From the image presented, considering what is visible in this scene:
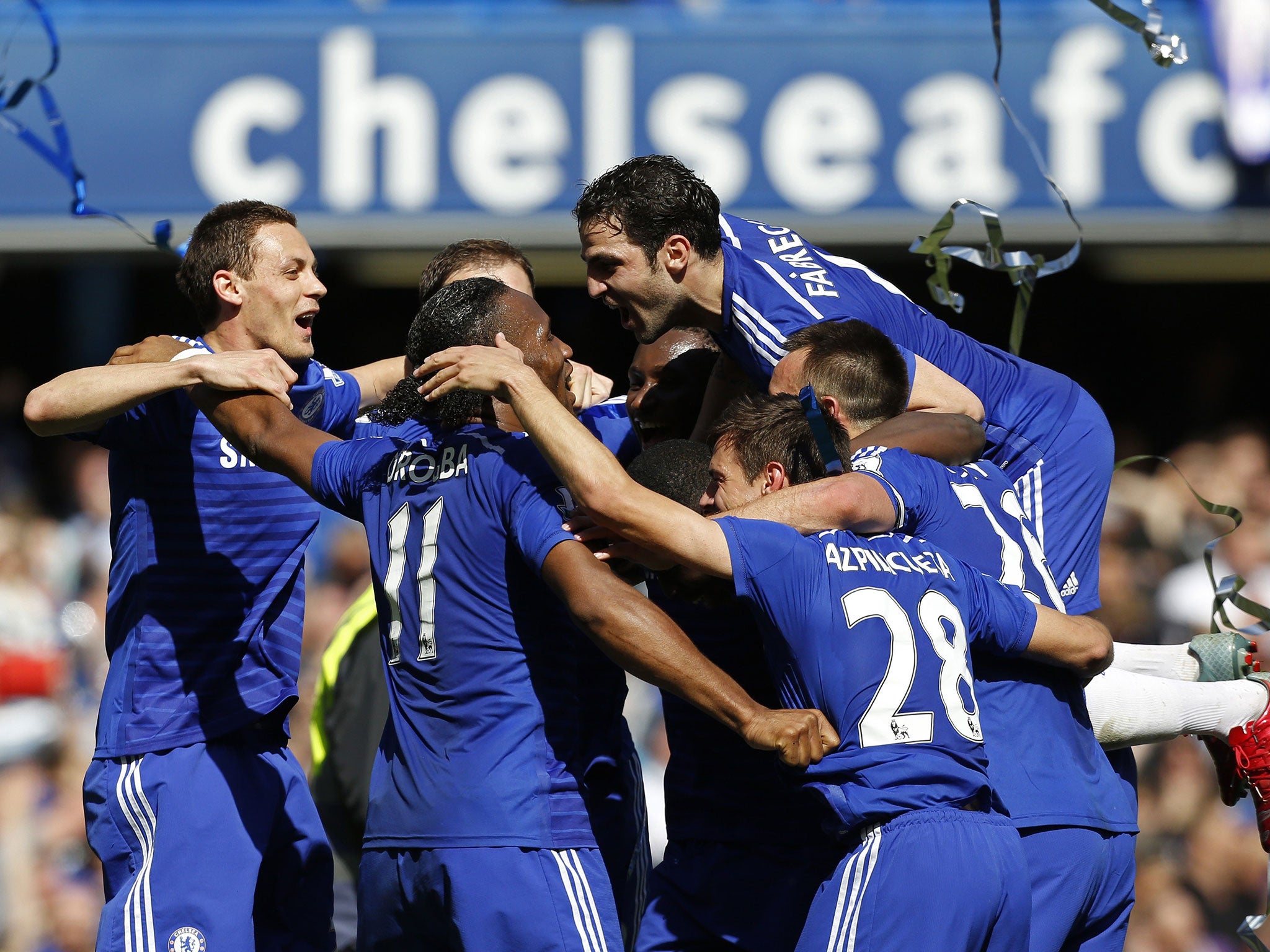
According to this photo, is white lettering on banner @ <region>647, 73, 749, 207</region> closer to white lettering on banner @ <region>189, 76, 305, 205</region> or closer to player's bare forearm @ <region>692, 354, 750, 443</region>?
white lettering on banner @ <region>189, 76, 305, 205</region>

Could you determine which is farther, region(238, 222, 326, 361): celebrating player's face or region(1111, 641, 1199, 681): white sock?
region(1111, 641, 1199, 681): white sock

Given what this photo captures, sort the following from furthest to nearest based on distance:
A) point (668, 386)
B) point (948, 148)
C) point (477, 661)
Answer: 1. point (948, 148)
2. point (668, 386)
3. point (477, 661)

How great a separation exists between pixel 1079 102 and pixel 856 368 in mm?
5860

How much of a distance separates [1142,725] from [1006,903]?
4.28 ft

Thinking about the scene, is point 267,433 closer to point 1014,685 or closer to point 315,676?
point 1014,685

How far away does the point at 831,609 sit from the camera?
291 cm

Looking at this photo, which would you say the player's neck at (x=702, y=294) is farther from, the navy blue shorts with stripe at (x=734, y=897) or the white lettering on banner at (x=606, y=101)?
the white lettering on banner at (x=606, y=101)

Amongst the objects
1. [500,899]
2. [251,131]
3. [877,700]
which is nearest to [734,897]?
[500,899]

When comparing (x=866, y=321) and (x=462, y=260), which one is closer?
(x=866, y=321)

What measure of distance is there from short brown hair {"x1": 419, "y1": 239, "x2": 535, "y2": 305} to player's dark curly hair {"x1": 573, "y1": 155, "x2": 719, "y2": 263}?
524 mm

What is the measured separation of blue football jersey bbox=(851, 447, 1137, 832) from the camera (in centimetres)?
335

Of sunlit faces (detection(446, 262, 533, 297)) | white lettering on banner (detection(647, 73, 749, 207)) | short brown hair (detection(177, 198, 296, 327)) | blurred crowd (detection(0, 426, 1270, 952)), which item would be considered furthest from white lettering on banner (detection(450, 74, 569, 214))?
short brown hair (detection(177, 198, 296, 327))

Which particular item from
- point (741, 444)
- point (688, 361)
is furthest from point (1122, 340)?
point (741, 444)

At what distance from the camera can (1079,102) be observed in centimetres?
861
